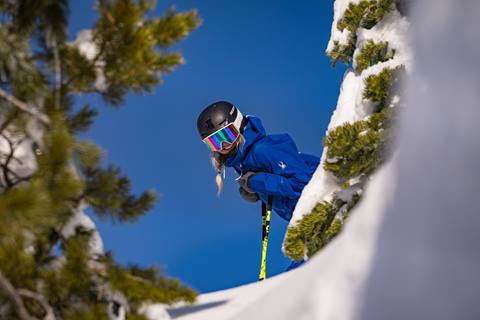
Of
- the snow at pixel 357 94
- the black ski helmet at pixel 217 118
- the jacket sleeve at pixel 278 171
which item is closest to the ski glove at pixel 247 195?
the jacket sleeve at pixel 278 171

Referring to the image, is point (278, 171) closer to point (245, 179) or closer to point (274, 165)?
point (274, 165)

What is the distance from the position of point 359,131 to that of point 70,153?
2.64m

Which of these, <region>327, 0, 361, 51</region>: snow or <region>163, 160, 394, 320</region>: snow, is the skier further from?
<region>163, 160, 394, 320</region>: snow

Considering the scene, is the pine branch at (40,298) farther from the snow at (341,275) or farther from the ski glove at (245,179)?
the ski glove at (245,179)

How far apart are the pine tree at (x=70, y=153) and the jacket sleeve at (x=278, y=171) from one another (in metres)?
3.57

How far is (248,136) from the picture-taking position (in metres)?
7.40

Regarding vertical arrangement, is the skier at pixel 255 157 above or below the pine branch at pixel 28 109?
above

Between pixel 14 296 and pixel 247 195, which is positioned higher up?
pixel 247 195

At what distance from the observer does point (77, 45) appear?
3.09 metres

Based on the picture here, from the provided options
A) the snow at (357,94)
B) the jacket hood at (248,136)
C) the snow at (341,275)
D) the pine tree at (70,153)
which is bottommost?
the snow at (341,275)

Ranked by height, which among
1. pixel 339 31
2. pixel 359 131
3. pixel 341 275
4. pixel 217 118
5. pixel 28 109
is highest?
pixel 217 118

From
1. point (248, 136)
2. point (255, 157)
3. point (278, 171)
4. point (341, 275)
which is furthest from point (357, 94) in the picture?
point (341, 275)

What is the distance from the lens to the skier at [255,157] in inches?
266

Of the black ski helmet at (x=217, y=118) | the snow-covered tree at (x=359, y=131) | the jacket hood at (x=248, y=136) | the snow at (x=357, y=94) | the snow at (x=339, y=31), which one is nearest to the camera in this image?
the snow-covered tree at (x=359, y=131)
